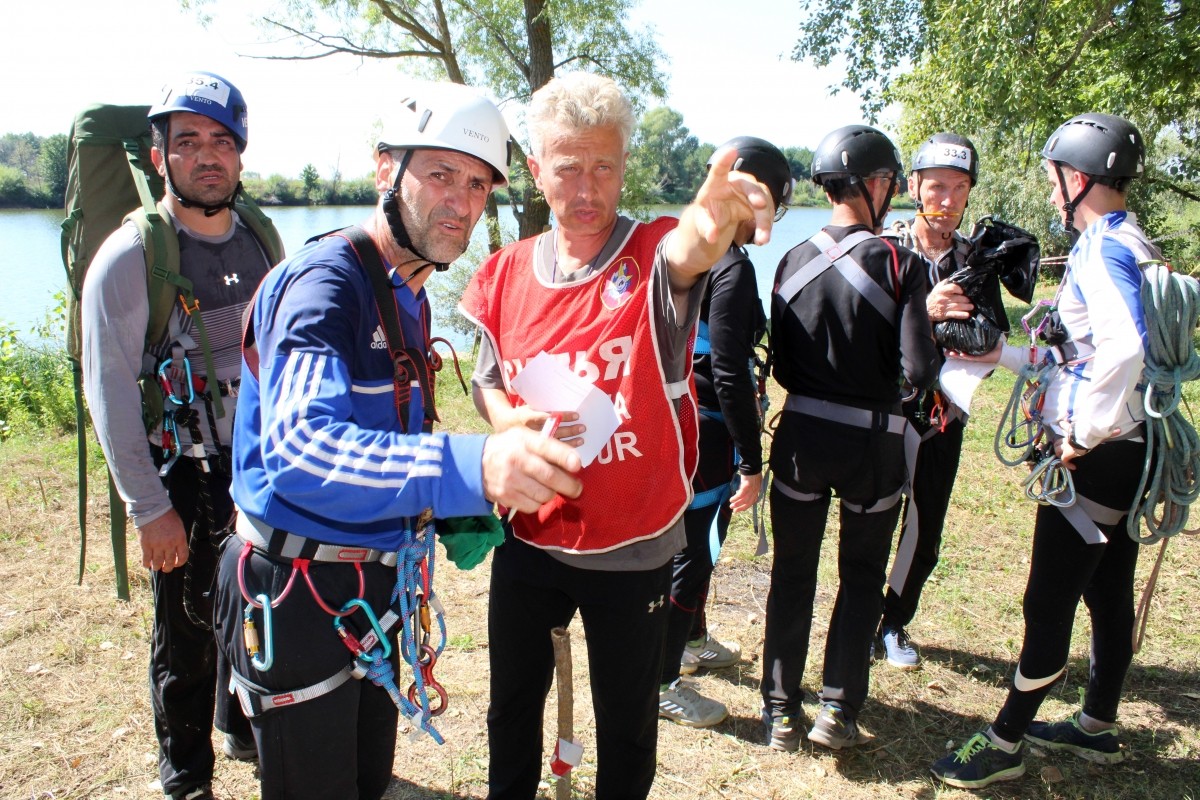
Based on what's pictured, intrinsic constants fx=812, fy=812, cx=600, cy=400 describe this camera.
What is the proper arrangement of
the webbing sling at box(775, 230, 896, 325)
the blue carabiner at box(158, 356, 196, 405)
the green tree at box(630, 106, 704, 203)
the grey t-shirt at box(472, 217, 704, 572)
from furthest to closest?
the green tree at box(630, 106, 704, 203) < the webbing sling at box(775, 230, 896, 325) < the blue carabiner at box(158, 356, 196, 405) < the grey t-shirt at box(472, 217, 704, 572)

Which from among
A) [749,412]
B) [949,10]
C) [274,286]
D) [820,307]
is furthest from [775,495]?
[949,10]

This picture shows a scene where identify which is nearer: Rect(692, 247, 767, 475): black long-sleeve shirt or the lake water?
Rect(692, 247, 767, 475): black long-sleeve shirt

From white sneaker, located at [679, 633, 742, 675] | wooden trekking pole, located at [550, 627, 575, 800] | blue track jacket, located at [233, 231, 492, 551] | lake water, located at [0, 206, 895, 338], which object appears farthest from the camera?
lake water, located at [0, 206, 895, 338]

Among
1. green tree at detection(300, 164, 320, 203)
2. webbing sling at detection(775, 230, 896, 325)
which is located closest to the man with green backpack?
webbing sling at detection(775, 230, 896, 325)

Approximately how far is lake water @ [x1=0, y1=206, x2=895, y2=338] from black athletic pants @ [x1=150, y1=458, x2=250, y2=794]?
4932mm

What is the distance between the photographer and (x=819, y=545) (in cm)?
336

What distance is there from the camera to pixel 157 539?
2.70 m

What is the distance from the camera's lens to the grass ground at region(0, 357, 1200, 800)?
127 inches

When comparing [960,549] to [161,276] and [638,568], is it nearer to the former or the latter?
[638,568]

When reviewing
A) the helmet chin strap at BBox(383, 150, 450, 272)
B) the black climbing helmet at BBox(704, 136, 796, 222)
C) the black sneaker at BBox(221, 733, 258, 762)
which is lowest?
the black sneaker at BBox(221, 733, 258, 762)

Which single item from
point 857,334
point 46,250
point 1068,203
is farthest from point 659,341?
point 46,250

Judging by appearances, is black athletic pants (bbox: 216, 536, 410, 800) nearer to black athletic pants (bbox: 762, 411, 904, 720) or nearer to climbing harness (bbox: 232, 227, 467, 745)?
climbing harness (bbox: 232, 227, 467, 745)

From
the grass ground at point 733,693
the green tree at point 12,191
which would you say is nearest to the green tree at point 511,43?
the grass ground at point 733,693

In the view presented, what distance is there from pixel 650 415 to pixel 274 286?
3.42ft
